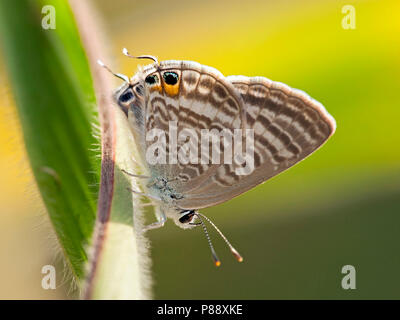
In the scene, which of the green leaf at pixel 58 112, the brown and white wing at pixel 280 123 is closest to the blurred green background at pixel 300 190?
the brown and white wing at pixel 280 123

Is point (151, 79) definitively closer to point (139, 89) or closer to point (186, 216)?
point (139, 89)

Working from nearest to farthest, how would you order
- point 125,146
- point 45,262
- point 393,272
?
point 125,146
point 45,262
point 393,272

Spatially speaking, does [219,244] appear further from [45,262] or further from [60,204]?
[60,204]

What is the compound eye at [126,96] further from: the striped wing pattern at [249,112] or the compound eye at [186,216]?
the compound eye at [186,216]

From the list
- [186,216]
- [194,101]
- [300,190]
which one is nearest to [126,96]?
[194,101]
